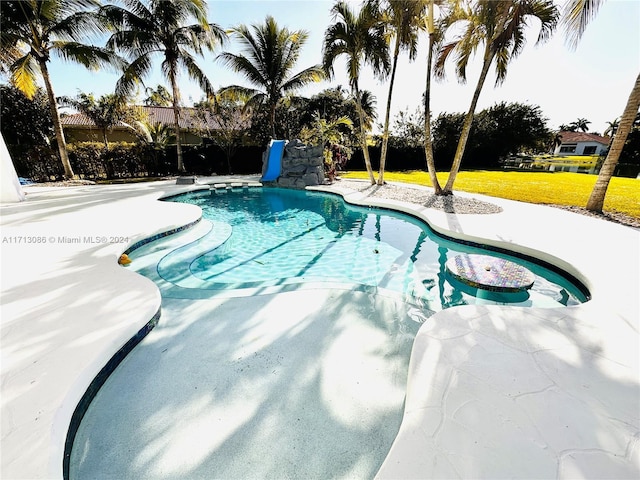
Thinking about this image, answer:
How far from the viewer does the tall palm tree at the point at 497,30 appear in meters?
6.69

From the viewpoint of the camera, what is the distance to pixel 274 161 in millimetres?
13109

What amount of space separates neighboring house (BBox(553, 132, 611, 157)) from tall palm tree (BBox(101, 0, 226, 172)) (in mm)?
55621

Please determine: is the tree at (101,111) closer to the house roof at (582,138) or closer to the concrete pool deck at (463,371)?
the concrete pool deck at (463,371)

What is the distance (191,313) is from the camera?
10.4 feet

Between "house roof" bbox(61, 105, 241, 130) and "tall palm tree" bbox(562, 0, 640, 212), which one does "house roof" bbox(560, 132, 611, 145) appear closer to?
"tall palm tree" bbox(562, 0, 640, 212)

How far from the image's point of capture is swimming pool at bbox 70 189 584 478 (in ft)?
5.70

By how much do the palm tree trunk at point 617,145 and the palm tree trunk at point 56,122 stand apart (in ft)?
60.7

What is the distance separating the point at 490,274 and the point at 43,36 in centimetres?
1677

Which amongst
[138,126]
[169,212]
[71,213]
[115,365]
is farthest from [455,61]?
[138,126]

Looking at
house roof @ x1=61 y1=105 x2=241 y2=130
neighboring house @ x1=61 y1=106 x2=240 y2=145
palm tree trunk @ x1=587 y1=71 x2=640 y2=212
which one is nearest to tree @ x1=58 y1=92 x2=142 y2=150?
house roof @ x1=61 y1=105 x2=241 y2=130

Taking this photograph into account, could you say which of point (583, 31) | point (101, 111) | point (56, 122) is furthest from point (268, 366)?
point (101, 111)

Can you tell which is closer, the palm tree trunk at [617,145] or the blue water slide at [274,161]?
the palm tree trunk at [617,145]

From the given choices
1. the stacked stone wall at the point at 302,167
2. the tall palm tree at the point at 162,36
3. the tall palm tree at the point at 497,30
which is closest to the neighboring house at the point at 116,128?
the tall palm tree at the point at 162,36

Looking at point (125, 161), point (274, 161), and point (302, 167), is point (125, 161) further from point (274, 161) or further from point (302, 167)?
point (302, 167)
